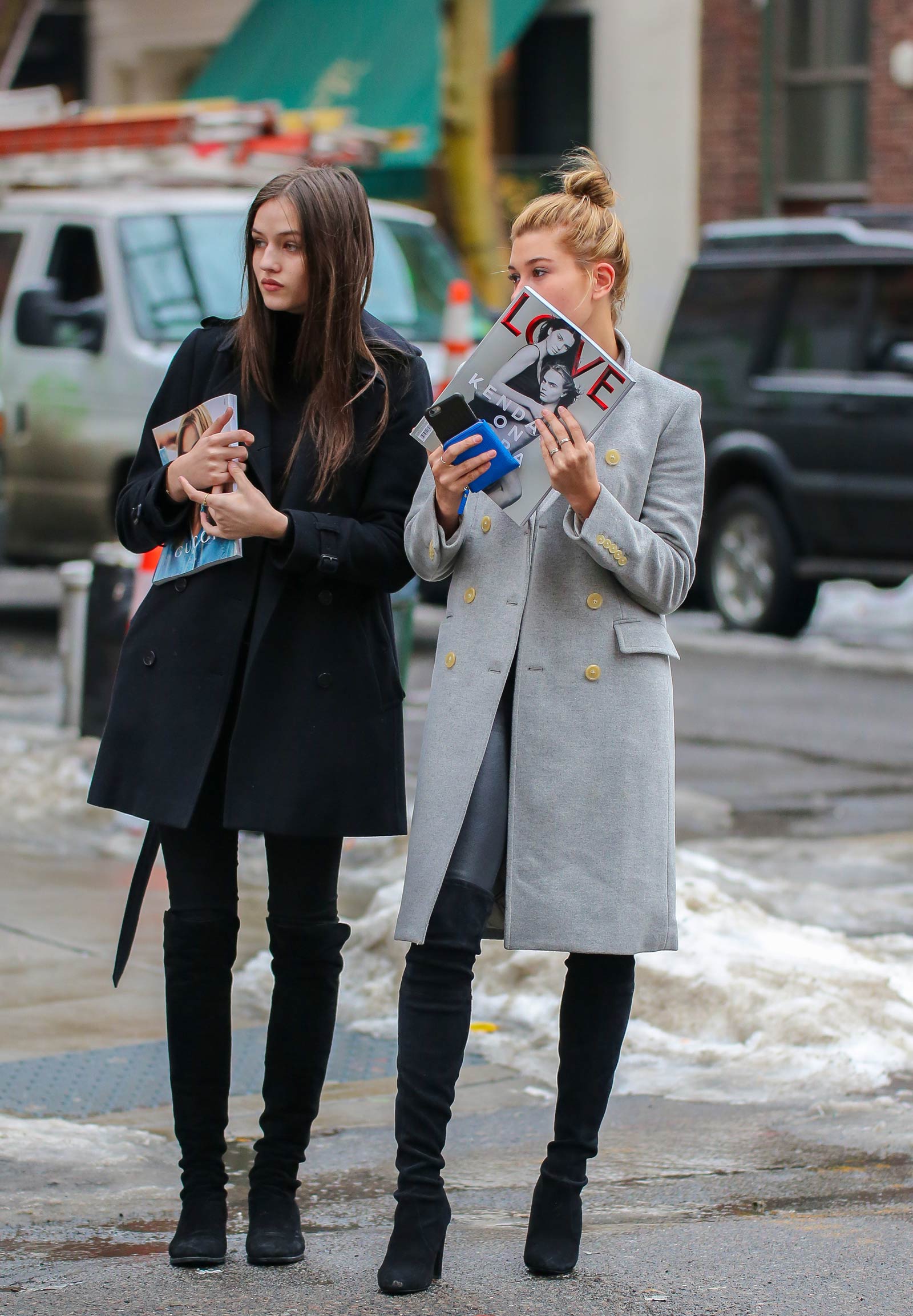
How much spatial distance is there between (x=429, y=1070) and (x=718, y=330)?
9972mm

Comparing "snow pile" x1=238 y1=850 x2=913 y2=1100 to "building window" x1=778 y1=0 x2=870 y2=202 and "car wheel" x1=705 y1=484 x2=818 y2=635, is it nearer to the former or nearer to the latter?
"car wheel" x1=705 y1=484 x2=818 y2=635

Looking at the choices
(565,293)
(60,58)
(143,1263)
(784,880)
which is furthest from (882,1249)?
(60,58)

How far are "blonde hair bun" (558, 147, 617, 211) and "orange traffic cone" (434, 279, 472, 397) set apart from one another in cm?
724

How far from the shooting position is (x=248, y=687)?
3.54 metres

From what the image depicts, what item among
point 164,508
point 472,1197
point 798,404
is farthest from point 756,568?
point 164,508

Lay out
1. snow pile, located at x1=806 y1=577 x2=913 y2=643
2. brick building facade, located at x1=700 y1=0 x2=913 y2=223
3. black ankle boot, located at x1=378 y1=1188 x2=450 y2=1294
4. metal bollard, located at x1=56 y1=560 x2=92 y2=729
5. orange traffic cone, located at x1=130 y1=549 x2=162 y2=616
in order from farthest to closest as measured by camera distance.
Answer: brick building facade, located at x1=700 y1=0 x2=913 y2=223 < snow pile, located at x1=806 y1=577 x2=913 y2=643 < metal bollard, located at x1=56 y1=560 x2=92 y2=729 < orange traffic cone, located at x1=130 y1=549 x2=162 y2=616 < black ankle boot, located at x1=378 y1=1188 x2=450 y2=1294

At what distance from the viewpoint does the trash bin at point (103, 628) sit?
782 cm

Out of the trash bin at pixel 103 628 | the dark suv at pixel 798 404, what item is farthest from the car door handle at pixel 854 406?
the trash bin at pixel 103 628

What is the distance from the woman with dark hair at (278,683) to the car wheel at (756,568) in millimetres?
9088

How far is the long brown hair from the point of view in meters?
3.52

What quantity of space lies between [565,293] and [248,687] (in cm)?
82

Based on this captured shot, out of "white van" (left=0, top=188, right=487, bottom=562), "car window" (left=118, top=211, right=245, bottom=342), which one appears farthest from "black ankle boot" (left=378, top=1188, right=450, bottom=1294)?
"car window" (left=118, top=211, right=245, bottom=342)

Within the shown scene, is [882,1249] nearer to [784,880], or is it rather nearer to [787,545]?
[784,880]

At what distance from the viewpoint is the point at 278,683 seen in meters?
3.56
